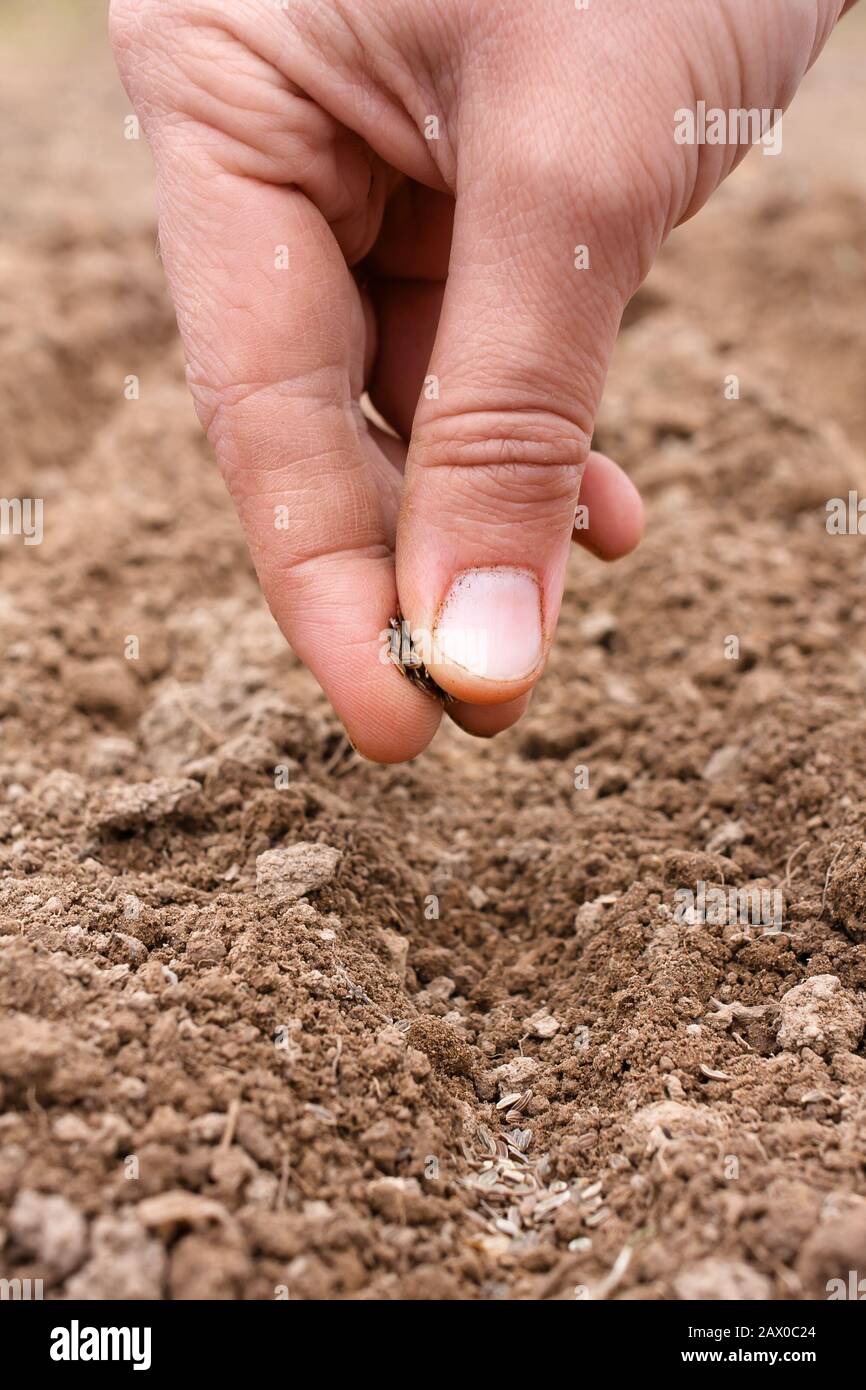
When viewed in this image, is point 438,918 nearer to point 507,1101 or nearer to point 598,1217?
point 507,1101

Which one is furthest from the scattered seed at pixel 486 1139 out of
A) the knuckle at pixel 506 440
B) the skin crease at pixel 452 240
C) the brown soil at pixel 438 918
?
the knuckle at pixel 506 440

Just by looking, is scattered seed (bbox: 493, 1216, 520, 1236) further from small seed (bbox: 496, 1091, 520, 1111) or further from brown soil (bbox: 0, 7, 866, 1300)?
small seed (bbox: 496, 1091, 520, 1111)

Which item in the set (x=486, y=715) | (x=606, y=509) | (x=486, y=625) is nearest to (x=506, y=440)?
(x=486, y=625)

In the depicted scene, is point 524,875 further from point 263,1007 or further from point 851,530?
point 851,530

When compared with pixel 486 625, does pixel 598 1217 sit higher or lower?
lower

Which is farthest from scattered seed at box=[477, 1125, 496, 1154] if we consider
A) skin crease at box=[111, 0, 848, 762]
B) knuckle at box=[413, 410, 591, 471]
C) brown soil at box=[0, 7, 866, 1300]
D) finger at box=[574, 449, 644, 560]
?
finger at box=[574, 449, 644, 560]

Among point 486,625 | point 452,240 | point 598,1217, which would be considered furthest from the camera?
point 452,240
